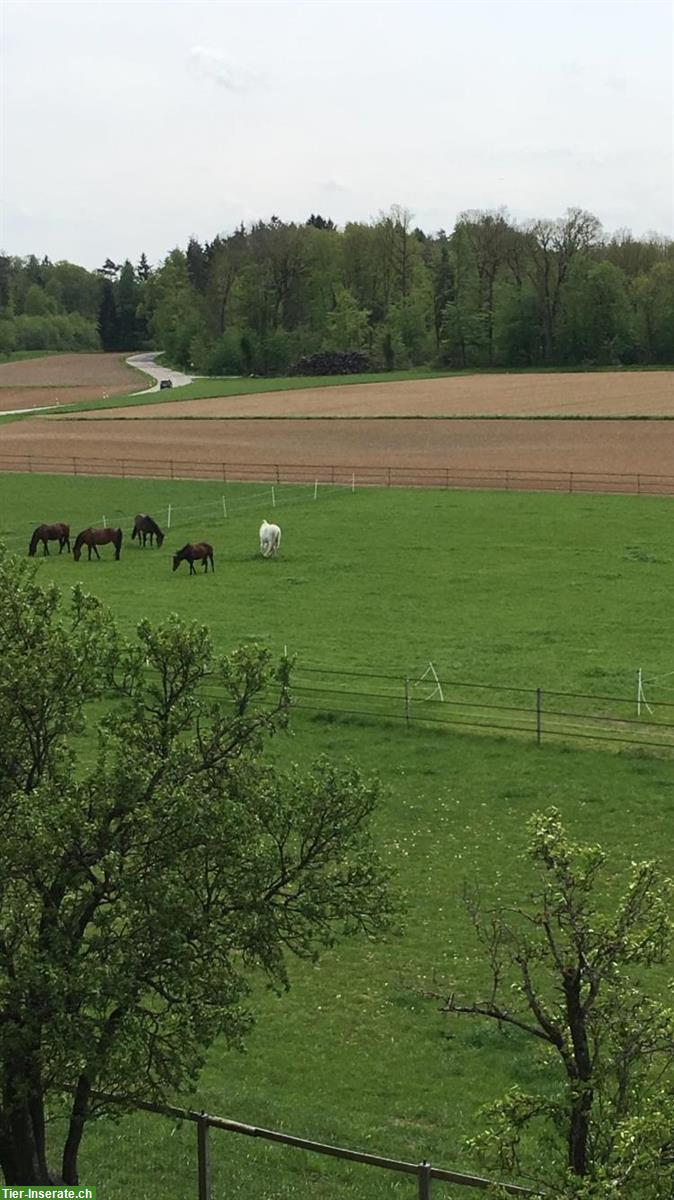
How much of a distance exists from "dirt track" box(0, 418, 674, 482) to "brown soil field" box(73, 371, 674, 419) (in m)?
6.64

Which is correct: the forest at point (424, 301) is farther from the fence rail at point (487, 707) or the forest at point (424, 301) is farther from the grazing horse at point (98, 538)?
the fence rail at point (487, 707)

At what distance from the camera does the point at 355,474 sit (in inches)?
2547

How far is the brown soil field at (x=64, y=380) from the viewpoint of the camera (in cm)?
12688

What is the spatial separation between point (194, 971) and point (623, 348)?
119 meters

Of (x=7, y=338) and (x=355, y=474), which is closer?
(x=355, y=474)

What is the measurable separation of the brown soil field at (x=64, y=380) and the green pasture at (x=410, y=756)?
7583 centimetres

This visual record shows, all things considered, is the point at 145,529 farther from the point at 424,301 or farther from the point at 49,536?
the point at 424,301

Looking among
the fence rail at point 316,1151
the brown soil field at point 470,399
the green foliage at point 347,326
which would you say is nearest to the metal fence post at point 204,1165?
the fence rail at point 316,1151

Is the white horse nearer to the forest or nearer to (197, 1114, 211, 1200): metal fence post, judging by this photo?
(197, 1114, 211, 1200): metal fence post

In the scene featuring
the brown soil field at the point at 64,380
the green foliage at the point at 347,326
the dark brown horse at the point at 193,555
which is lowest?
the dark brown horse at the point at 193,555

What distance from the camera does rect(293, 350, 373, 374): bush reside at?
13362 centimetres

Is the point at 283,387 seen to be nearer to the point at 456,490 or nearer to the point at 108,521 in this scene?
the point at 456,490

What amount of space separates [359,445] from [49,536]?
3651cm

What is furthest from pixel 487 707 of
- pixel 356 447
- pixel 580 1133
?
pixel 356 447
